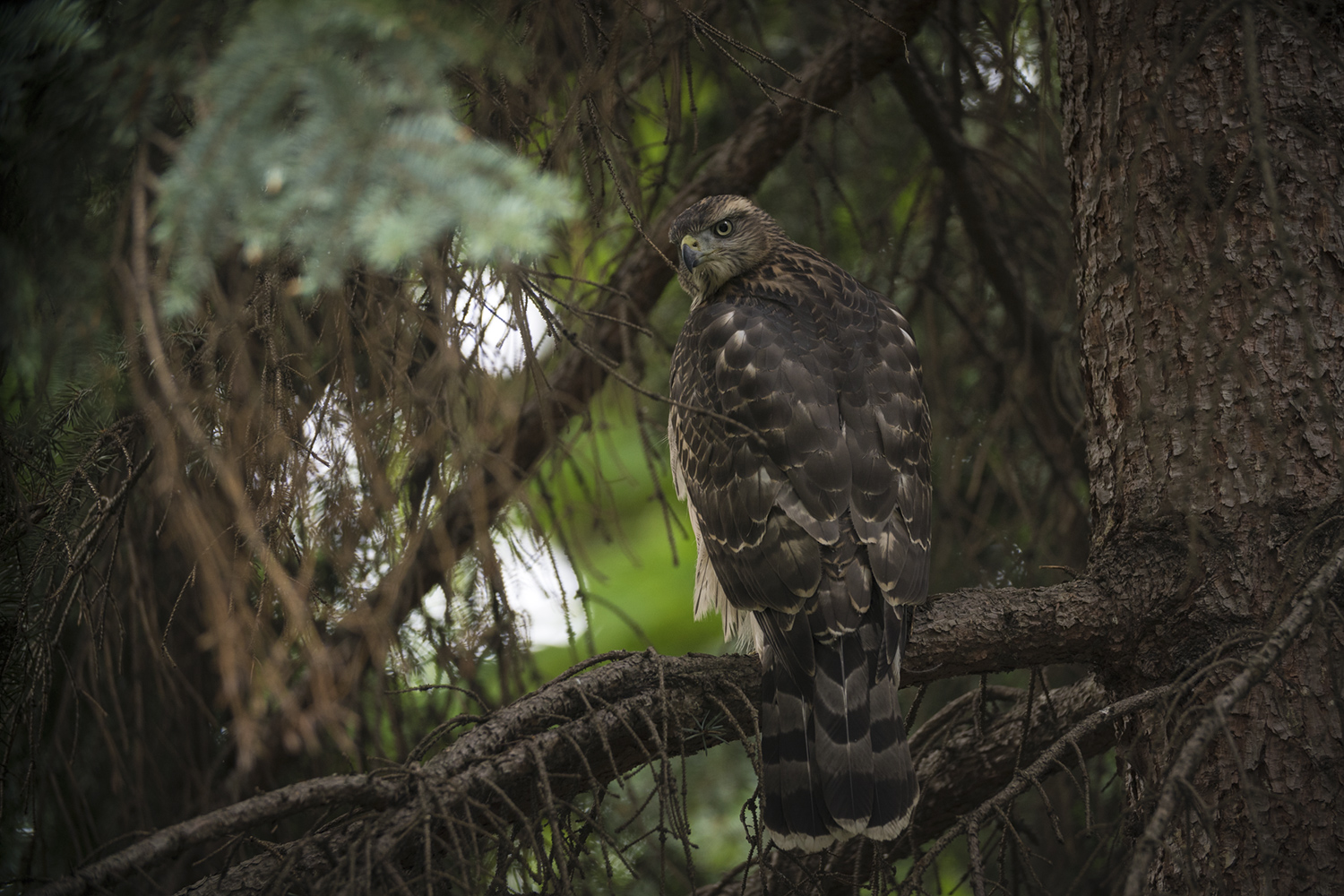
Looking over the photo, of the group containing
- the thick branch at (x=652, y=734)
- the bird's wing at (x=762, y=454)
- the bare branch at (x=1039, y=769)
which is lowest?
the bare branch at (x=1039, y=769)

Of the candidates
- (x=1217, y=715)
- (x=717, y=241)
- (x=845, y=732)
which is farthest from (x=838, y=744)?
(x=717, y=241)

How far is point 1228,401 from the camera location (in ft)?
7.70

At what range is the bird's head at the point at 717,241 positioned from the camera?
3562 mm

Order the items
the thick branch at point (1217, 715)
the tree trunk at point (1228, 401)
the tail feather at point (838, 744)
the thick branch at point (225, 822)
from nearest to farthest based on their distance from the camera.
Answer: the thick branch at point (1217, 715), the thick branch at point (225, 822), the tree trunk at point (1228, 401), the tail feather at point (838, 744)

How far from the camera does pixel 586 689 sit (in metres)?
2.22

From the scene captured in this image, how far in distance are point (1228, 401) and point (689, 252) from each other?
1.89 meters

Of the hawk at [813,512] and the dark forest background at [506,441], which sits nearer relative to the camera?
the dark forest background at [506,441]

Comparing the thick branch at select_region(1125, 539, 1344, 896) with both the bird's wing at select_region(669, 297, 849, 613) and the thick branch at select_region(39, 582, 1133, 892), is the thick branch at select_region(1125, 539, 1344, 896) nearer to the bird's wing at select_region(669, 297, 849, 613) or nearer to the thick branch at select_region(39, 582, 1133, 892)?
the thick branch at select_region(39, 582, 1133, 892)

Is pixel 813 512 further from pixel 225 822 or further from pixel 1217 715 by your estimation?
pixel 225 822

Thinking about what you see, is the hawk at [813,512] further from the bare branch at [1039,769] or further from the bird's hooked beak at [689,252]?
the bare branch at [1039,769]

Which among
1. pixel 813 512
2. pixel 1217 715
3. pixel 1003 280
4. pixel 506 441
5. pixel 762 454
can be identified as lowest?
pixel 1217 715

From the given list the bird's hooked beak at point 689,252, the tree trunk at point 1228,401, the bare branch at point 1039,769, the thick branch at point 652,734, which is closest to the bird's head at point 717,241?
the bird's hooked beak at point 689,252

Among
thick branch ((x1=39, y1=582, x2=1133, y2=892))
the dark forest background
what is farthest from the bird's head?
thick branch ((x1=39, y1=582, x2=1133, y2=892))

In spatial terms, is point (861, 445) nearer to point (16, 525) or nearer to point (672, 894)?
point (672, 894)
